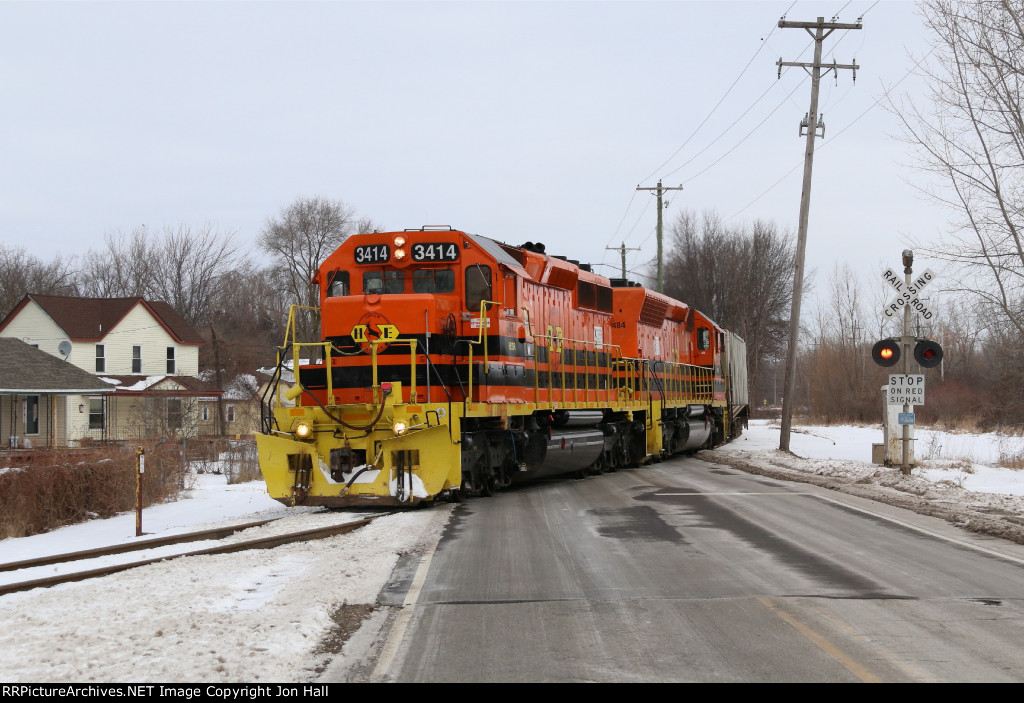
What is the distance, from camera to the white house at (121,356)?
43.1 meters

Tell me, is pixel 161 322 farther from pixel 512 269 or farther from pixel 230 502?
pixel 512 269

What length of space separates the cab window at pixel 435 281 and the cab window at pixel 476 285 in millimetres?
263

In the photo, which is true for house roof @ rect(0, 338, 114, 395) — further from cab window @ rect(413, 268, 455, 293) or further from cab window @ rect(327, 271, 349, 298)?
cab window @ rect(413, 268, 455, 293)

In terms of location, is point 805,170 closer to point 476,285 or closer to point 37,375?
point 476,285

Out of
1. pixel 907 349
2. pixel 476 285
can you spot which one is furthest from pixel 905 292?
pixel 476 285

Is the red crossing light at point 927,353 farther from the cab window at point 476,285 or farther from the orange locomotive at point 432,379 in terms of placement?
the cab window at point 476,285

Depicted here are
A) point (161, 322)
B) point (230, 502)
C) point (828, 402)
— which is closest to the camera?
point (230, 502)

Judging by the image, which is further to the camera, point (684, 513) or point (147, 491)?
point (147, 491)

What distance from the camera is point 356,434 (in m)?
12.7

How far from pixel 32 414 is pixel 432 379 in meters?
30.2

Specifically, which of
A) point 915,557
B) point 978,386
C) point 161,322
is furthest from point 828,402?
point 915,557

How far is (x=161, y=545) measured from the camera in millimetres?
10836

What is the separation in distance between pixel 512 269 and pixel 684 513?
4.70 m

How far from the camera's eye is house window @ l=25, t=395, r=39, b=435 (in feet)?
121
